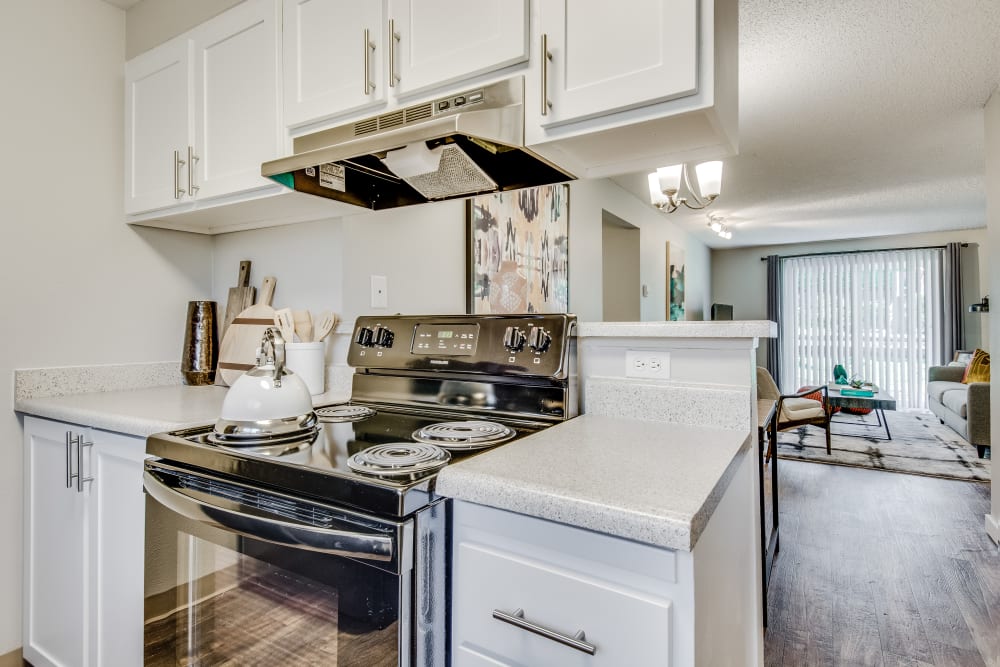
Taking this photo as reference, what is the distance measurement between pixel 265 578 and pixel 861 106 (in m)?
3.69

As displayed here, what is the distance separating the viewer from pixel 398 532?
77 centimetres

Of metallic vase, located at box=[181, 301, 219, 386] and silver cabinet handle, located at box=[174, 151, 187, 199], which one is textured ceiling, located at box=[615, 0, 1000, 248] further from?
metallic vase, located at box=[181, 301, 219, 386]

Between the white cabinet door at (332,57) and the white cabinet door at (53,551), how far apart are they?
1080 millimetres

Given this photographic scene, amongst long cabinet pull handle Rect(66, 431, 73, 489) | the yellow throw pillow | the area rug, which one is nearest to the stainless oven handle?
long cabinet pull handle Rect(66, 431, 73, 489)

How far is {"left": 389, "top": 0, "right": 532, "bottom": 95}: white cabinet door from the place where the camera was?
115 cm

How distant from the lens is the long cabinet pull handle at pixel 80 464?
4.61 feet

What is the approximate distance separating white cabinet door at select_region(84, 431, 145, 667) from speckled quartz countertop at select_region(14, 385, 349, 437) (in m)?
0.05

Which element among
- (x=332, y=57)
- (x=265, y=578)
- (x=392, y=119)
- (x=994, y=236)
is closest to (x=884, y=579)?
(x=994, y=236)

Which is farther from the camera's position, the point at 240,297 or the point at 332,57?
the point at 240,297

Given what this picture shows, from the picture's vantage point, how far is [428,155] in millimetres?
1283

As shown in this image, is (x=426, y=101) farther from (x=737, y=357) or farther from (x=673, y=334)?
(x=737, y=357)

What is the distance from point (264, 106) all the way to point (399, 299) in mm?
737

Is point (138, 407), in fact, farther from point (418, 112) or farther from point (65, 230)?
point (418, 112)

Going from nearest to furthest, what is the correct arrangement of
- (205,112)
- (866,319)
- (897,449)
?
1. (205,112)
2. (897,449)
3. (866,319)
